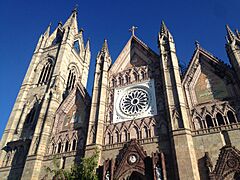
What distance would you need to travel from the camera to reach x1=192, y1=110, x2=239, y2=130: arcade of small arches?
732 inches

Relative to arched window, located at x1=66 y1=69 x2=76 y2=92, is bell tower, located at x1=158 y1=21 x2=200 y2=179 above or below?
below

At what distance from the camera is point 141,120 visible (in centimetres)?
2141

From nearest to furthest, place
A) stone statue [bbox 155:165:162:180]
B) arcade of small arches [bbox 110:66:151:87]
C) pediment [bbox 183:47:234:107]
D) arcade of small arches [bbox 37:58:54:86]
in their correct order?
stone statue [bbox 155:165:162:180] → pediment [bbox 183:47:234:107] → arcade of small arches [bbox 110:66:151:87] → arcade of small arches [bbox 37:58:54:86]

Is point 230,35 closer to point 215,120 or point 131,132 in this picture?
point 215,120

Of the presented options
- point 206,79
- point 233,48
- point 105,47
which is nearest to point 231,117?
point 206,79

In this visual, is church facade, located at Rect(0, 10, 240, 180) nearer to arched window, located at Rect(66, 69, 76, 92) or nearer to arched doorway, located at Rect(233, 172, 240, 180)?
arched doorway, located at Rect(233, 172, 240, 180)

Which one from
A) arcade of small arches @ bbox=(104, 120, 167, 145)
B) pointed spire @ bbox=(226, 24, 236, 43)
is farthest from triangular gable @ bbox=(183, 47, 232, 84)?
arcade of small arches @ bbox=(104, 120, 167, 145)

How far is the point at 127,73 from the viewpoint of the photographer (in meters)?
26.4

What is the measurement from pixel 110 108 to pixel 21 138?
36.1 feet

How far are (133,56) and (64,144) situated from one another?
1285cm

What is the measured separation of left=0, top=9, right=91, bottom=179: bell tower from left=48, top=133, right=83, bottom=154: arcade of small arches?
793 millimetres

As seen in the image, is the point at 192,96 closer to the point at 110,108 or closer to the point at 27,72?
the point at 110,108

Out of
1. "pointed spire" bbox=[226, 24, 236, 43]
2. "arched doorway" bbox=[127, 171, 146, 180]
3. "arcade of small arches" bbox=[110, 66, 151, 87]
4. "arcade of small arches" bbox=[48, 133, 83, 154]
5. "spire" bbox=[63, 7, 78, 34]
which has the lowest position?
"arched doorway" bbox=[127, 171, 146, 180]

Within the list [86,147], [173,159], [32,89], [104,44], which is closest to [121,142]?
[86,147]
